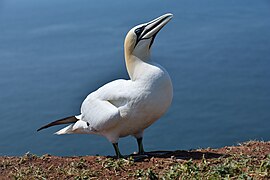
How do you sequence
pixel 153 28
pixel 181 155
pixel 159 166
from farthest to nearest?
1. pixel 153 28
2. pixel 181 155
3. pixel 159 166

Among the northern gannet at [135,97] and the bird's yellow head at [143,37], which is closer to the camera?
the northern gannet at [135,97]

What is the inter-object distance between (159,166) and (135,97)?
2.39 feet

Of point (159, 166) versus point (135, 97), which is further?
point (135, 97)

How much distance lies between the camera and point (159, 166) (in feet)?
18.3

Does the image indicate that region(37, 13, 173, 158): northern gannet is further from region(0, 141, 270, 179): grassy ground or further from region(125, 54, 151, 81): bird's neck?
region(0, 141, 270, 179): grassy ground

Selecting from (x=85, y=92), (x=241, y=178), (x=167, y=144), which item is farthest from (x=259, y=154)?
(x=85, y=92)

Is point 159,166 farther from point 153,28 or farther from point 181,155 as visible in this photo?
point 153,28

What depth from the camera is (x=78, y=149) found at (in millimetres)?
9078

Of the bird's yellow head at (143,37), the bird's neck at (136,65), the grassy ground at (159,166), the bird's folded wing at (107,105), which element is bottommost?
the grassy ground at (159,166)

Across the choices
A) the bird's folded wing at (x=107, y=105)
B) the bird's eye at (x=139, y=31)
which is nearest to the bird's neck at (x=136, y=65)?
the bird's folded wing at (x=107, y=105)

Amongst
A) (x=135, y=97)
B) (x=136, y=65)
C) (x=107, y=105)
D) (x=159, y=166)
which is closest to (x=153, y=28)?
(x=136, y=65)

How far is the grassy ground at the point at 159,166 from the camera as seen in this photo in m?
5.05

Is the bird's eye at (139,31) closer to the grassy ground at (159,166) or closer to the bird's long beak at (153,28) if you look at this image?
the bird's long beak at (153,28)

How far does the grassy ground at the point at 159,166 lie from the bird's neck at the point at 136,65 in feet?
2.81
